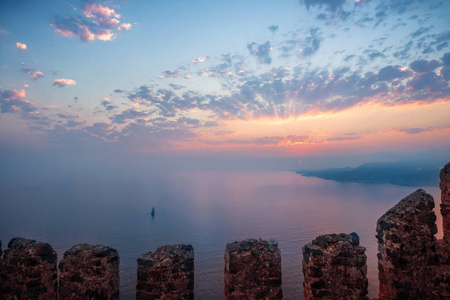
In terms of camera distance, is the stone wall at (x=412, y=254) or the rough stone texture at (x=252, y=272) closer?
the rough stone texture at (x=252, y=272)

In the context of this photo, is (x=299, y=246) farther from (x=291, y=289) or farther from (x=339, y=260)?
(x=339, y=260)

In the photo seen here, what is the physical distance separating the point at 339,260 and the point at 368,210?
79.6 m

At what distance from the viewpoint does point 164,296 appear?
5641 mm

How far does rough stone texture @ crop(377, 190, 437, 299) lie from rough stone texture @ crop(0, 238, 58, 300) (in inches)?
335

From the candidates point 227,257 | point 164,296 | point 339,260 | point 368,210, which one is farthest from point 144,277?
point 368,210

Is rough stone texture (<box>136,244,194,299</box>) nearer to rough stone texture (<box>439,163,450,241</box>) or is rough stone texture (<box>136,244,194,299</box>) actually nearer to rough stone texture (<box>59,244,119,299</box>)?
rough stone texture (<box>59,244,119,299</box>)

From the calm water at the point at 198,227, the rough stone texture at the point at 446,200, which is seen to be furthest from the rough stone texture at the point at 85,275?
the calm water at the point at 198,227

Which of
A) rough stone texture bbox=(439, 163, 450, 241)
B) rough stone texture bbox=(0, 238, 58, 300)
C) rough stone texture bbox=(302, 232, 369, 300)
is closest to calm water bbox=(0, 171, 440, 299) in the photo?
rough stone texture bbox=(439, 163, 450, 241)

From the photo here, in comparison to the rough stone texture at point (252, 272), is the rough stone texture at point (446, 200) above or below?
above

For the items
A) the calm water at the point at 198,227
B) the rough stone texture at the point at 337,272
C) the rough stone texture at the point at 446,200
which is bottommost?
the calm water at the point at 198,227

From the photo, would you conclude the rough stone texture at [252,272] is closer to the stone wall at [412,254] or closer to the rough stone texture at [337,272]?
the rough stone texture at [337,272]

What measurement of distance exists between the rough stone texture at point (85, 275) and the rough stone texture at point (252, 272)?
2.73m

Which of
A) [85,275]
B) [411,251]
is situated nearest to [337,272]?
[411,251]

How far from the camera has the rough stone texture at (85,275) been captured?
5613 mm
